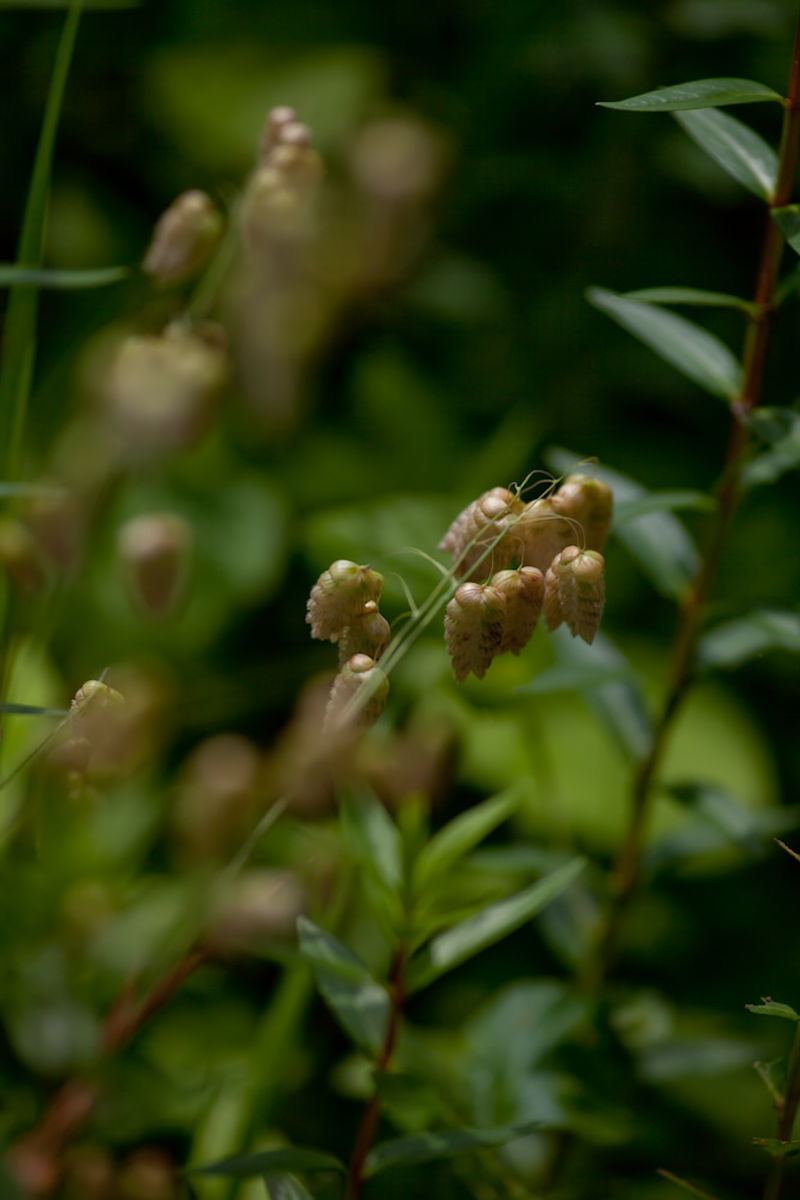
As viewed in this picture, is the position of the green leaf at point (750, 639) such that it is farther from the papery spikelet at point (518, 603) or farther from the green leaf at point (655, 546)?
the papery spikelet at point (518, 603)

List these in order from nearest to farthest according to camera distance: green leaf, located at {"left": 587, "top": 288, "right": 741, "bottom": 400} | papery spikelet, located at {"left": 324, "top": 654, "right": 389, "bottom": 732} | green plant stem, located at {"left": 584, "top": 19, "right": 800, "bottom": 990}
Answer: papery spikelet, located at {"left": 324, "top": 654, "right": 389, "bottom": 732} < green plant stem, located at {"left": 584, "top": 19, "right": 800, "bottom": 990} < green leaf, located at {"left": 587, "top": 288, "right": 741, "bottom": 400}

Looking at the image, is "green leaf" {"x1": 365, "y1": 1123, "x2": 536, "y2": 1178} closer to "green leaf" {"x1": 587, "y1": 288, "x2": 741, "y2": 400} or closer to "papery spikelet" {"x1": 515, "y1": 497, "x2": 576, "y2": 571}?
"papery spikelet" {"x1": 515, "y1": 497, "x2": 576, "y2": 571}

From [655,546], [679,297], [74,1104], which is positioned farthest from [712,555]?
[74,1104]

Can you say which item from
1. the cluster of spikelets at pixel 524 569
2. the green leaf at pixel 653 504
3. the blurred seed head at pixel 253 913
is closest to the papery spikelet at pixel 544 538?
the cluster of spikelets at pixel 524 569

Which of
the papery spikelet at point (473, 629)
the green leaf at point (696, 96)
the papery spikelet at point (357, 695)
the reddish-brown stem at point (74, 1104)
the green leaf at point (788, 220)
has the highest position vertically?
the green leaf at point (696, 96)

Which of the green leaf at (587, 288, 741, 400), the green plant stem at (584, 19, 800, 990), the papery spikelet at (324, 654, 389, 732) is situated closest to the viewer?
the papery spikelet at (324, 654, 389, 732)

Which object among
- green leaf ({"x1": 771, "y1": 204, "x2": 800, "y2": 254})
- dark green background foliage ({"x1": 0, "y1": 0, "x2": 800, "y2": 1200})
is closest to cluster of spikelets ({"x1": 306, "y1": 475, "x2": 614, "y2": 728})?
green leaf ({"x1": 771, "y1": 204, "x2": 800, "y2": 254})

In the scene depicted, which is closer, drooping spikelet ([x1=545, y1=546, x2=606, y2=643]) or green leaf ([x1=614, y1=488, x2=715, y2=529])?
drooping spikelet ([x1=545, y1=546, x2=606, y2=643])
